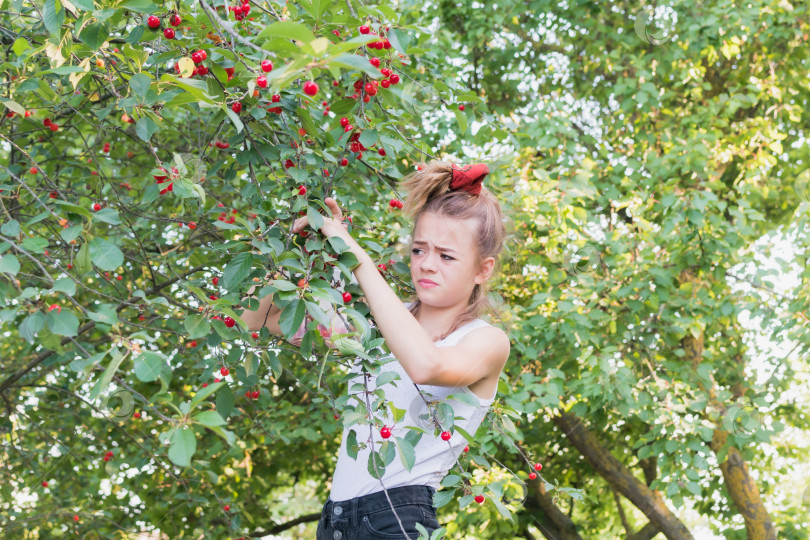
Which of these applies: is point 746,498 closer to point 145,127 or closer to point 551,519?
point 551,519

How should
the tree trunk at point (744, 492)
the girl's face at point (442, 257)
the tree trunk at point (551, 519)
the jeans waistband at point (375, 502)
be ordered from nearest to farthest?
the jeans waistband at point (375, 502)
the girl's face at point (442, 257)
the tree trunk at point (744, 492)
the tree trunk at point (551, 519)

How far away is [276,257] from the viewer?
137cm

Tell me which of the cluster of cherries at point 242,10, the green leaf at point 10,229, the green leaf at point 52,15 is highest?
the cluster of cherries at point 242,10

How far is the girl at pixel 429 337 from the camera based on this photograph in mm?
1459

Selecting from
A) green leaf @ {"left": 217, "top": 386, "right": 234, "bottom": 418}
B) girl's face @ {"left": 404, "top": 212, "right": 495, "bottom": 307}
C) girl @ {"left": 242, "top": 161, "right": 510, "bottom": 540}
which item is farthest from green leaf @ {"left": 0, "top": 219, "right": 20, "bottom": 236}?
girl's face @ {"left": 404, "top": 212, "right": 495, "bottom": 307}

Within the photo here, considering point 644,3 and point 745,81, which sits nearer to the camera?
point 644,3

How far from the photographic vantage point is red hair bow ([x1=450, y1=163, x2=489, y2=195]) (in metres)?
1.81

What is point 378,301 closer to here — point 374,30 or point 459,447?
point 459,447

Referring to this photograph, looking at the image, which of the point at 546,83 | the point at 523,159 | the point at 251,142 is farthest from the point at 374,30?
the point at 546,83

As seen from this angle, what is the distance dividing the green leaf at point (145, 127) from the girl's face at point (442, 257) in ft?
2.03

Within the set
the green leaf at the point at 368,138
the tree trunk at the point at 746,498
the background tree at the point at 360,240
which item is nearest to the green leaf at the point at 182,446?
the background tree at the point at 360,240

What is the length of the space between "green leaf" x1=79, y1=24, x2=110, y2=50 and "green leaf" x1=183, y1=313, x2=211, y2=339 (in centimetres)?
54

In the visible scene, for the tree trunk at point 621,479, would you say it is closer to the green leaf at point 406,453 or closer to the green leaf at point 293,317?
the green leaf at point 406,453

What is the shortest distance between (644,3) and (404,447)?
4366 mm
